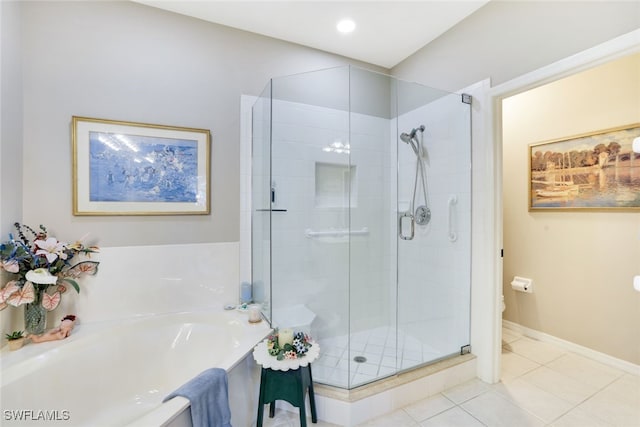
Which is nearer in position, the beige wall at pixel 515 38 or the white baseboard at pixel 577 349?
the beige wall at pixel 515 38

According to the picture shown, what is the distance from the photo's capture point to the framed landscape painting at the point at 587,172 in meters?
2.06

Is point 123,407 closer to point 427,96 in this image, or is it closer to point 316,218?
point 316,218

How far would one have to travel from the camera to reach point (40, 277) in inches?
62.2

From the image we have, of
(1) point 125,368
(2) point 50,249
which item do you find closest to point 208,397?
(1) point 125,368

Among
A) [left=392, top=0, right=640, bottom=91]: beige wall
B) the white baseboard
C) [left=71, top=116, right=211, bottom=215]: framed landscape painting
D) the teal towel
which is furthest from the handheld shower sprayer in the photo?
the teal towel

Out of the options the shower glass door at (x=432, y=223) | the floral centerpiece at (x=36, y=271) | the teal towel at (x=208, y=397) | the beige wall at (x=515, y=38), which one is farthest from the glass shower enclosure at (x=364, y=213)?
the floral centerpiece at (x=36, y=271)

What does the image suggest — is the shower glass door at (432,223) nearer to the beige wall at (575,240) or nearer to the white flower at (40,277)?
the beige wall at (575,240)

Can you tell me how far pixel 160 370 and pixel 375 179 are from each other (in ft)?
7.00

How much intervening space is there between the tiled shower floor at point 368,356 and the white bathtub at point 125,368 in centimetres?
49

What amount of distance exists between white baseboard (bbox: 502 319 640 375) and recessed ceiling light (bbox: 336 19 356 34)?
3244 mm

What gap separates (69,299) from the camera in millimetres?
1836

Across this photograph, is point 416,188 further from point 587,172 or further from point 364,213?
point 587,172

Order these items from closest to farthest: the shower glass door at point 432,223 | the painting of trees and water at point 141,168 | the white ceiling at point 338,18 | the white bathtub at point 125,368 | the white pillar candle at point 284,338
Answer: the white bathtub at point 125,368 → the white pillar candle at point 284,338 → the painting of trees and water at point 141,168 → the white ceiling at point 338,18 → the shower glass door at point 432,223

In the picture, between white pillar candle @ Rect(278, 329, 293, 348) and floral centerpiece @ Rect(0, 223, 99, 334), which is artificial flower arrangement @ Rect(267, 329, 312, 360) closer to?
white pillar candle @ Rect(278, 329, 293, 348)
